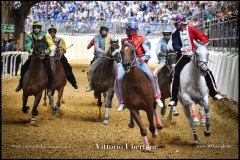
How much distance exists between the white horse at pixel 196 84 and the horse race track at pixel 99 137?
2.47 feet

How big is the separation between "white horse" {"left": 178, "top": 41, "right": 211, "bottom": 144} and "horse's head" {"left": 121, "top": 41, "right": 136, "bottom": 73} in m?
1.41

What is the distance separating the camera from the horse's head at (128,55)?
1098 centimetres

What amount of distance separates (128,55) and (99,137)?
8.77 feet

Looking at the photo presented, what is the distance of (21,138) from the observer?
12.5m

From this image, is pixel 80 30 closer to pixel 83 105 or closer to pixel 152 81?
pixel 83 105

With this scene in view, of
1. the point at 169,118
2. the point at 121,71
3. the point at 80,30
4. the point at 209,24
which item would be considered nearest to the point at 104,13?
the point at 80,30

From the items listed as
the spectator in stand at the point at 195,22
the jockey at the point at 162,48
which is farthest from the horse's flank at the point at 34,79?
the spectator in stand at the point at 195,22

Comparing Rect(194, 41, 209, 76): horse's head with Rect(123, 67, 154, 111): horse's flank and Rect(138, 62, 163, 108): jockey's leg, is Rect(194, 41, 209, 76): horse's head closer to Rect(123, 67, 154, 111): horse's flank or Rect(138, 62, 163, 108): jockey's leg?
Rect(138, 62, 163, 108): jockey's leg

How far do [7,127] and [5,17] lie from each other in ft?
104

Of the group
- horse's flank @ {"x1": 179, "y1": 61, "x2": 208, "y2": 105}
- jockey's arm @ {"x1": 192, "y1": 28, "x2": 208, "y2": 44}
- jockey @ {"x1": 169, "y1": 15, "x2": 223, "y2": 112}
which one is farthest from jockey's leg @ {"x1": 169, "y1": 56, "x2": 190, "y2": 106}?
jockey's arm @ {"x1": 192, "y1": 28, "x2": 208, "y2": 44}

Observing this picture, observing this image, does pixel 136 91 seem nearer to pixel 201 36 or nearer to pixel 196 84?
pixel 196 84

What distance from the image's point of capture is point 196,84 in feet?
40.1

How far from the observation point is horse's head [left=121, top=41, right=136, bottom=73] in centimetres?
1098

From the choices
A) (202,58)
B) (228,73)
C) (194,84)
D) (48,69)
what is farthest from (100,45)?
(202,58)
